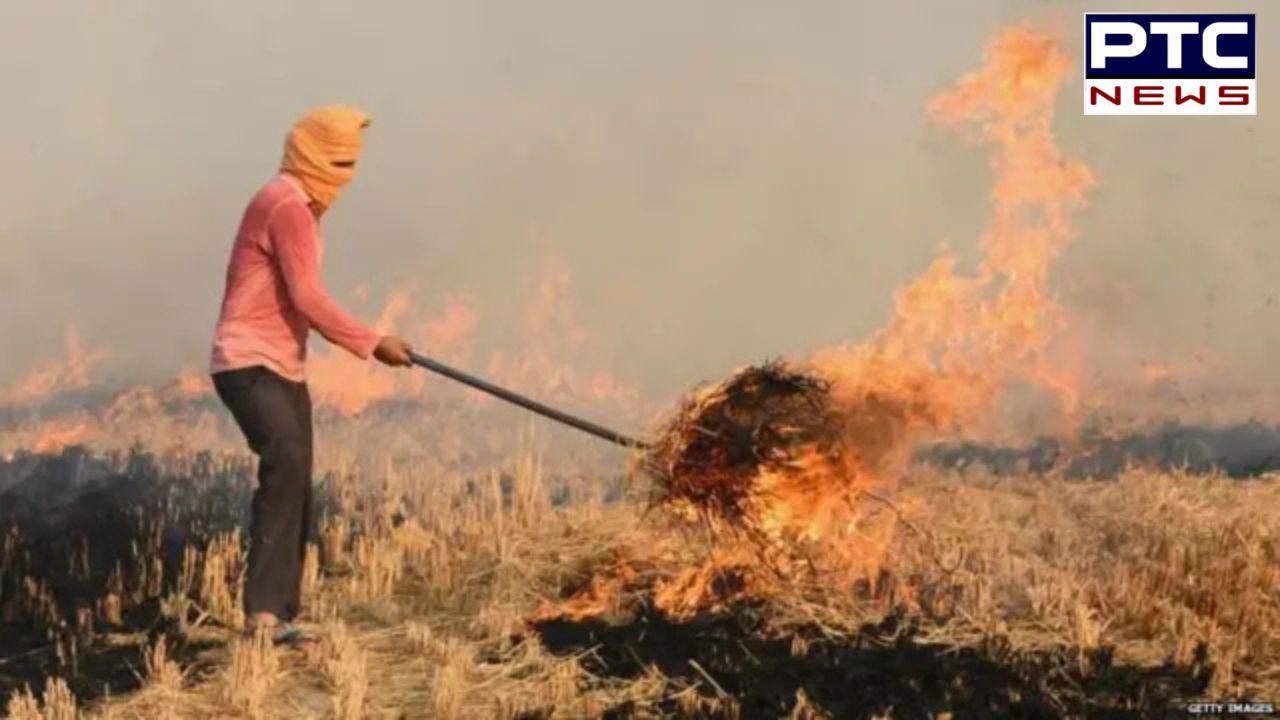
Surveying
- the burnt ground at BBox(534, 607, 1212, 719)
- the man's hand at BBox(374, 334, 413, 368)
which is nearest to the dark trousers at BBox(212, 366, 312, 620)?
the man's hand at BBox(374, 334, 413, 368)

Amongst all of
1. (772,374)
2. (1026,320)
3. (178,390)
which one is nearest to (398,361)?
(772,374)

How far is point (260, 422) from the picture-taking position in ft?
23.7

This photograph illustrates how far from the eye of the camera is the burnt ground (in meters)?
6.00

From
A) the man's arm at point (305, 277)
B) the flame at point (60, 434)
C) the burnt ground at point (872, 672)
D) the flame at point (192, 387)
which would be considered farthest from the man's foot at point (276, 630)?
the flame at point (192, 387)

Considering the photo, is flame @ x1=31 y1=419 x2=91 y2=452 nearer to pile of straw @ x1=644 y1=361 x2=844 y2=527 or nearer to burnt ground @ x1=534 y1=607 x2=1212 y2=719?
pile of straw @ x1=644 y1=361 x2=844 y2=527


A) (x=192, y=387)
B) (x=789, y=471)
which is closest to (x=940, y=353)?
(x=789, y=471)

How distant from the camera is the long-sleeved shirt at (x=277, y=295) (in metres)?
7.21

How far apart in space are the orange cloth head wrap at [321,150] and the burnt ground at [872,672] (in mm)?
2231

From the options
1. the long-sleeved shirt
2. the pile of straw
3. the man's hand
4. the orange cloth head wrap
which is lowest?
the pile of straw

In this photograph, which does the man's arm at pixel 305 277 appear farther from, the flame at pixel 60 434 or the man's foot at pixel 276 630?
the flame at pixel 60 434

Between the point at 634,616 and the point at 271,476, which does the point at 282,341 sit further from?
the point at 634,616

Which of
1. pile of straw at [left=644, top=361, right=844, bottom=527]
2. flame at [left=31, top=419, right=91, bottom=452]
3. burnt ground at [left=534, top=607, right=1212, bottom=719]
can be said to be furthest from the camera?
flame at [left=31, top=419, right=91, bottom=452]

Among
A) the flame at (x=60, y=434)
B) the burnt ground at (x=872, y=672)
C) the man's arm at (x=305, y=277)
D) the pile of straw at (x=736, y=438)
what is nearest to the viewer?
the burnt ground at (x=872, y=672)

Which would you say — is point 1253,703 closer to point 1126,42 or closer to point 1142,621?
point 1142,621
